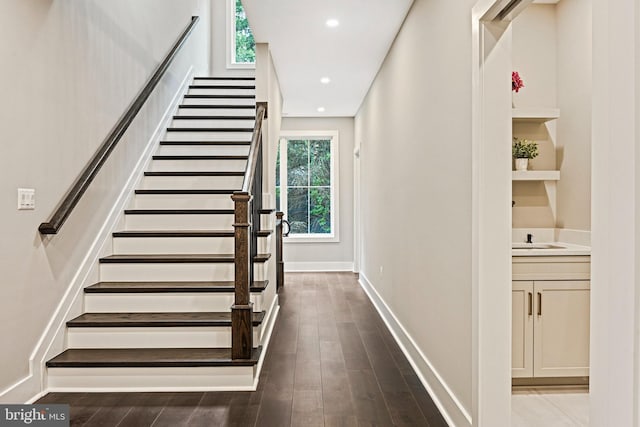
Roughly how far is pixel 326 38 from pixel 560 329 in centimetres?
294

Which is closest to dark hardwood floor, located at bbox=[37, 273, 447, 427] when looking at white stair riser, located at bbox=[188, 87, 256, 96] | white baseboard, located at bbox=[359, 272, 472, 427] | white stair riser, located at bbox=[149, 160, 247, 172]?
white baseboard, located at bbox=[359, 272, 472, 427]

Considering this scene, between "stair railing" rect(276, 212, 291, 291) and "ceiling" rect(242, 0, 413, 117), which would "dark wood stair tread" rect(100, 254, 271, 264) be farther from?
"stair railing" rect(276, 212, 291, 291)

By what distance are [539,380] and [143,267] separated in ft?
9.48

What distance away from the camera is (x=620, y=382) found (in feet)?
3.55

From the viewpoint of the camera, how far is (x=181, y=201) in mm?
4258

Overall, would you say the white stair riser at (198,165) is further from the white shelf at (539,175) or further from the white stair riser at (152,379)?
the white shelf at (539,175)

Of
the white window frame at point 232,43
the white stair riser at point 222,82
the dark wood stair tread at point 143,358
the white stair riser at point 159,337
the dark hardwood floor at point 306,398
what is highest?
the white window frame at point 232,43

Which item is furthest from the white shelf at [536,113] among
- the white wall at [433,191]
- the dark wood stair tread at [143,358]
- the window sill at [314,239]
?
the window sill at [314,239]

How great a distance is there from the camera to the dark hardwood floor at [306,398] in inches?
93.8

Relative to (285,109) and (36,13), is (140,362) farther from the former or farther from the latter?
(285,109)

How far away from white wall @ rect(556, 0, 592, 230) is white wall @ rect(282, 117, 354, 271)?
4659 millimetres

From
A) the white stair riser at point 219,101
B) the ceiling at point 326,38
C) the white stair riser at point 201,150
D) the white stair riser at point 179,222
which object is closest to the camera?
the ceiling at point 326,38

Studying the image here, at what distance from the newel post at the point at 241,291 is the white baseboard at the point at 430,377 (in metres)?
1.13

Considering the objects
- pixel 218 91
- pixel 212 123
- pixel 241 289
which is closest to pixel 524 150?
pixel 241 289
